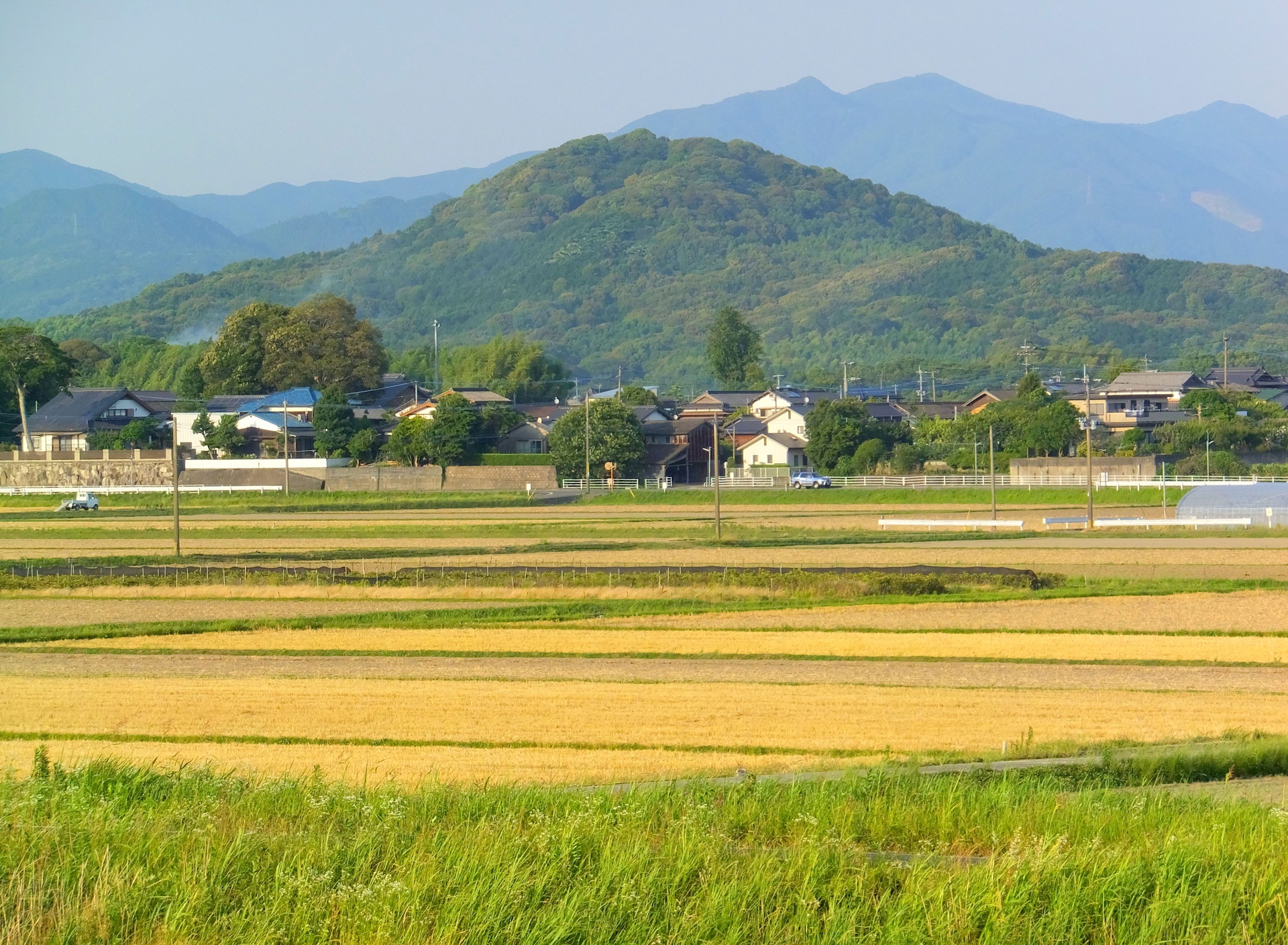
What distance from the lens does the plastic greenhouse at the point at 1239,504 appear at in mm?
44344

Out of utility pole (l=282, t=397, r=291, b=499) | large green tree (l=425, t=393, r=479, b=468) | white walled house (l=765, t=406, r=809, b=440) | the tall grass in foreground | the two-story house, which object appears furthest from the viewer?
white walled house (l=765, t=406, r=809, b=440)

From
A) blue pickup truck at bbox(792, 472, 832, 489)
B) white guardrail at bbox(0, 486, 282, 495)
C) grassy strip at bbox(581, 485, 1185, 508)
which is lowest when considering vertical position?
grassy strip at bbox(581, 485, 1185, 508)

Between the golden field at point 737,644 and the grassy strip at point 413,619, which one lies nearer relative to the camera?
the golden field at point 737,644

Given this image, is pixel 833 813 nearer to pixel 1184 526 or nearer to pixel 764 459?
pixel 1184 526

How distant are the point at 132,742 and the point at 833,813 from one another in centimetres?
1032

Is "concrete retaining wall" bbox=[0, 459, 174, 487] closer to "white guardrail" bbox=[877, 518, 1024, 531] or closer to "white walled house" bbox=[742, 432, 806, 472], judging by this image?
"white walled house" bbox=[742, 432, 806, 472]

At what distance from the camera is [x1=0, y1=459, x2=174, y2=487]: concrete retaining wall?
7569cm

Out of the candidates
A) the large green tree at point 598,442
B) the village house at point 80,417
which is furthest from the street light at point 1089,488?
the village house at point 80,417

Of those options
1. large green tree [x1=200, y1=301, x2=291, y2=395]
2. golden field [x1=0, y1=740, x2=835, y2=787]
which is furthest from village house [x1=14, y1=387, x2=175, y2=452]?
golden field [x1=0, y1=740, x2=835, y2=787]

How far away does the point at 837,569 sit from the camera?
32.5 metres

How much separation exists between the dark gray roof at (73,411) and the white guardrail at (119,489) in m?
9.80

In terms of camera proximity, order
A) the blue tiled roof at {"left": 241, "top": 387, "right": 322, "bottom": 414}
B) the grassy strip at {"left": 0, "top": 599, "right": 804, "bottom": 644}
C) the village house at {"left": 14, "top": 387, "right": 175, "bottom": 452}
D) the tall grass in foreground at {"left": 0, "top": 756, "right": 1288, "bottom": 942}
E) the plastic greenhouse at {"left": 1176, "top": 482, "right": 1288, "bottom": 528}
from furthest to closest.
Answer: the blue tiled roof at {"left": 241, "top": 387, "right": 322, "bottom": 414} → the village house at {"left": 14, "top": 387, "right": 175, "bottom": 452} → the plastic greenhouse at {"left": 1176, "top": 482, "right": 1288, "bottom": 528} → the grassy strip at {"left": 0, "top": 599, "right": 804, "bottom": 644} → the tall grass in foreground at {"left": 0, "top": 756, "right": 1288, "bottom": 942}

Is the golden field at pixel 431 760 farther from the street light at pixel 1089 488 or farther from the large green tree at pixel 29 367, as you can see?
the large green tree at pixel 29 367

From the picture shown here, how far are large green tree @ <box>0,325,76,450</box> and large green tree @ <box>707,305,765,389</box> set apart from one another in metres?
58.9
